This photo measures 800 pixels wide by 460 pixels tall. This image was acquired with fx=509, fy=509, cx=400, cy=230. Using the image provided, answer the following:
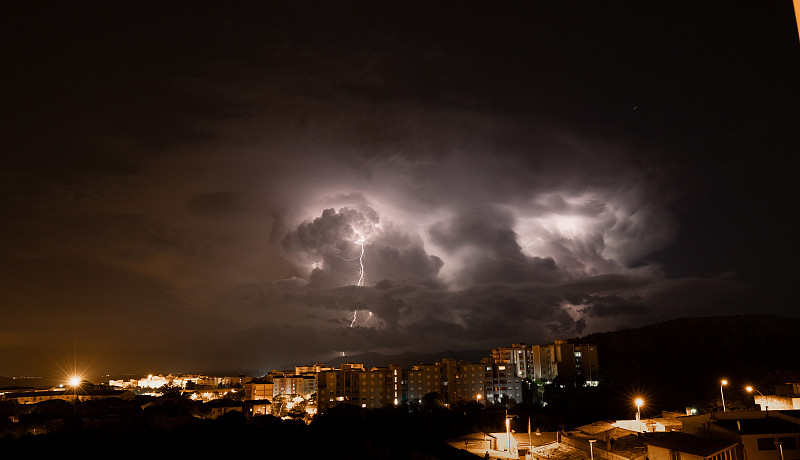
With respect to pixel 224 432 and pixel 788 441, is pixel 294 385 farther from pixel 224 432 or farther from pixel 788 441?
pixel 788 441

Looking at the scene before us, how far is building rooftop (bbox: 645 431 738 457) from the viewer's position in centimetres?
1900

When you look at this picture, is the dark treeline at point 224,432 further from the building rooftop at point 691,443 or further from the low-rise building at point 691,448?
the building rooftop at point 691,443

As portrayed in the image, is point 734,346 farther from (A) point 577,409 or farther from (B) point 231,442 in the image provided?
(B) point 231,442

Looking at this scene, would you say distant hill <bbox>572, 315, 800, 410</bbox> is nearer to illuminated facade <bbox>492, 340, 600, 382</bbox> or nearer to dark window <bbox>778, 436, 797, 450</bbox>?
illuminated facade <bbox>492, 340, 600, 382</bbox>

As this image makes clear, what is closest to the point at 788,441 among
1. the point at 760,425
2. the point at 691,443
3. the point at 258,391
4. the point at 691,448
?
the point at 760,425

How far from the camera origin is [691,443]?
20062 millimetres

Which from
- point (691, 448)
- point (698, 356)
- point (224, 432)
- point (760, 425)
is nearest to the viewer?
point (691, 448)

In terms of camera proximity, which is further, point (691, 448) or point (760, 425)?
point (760, 425)

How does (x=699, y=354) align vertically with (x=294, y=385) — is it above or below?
above

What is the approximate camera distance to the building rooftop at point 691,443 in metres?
19.0

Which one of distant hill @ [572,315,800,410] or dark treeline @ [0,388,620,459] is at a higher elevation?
distant hill @ [572,315,800,410]

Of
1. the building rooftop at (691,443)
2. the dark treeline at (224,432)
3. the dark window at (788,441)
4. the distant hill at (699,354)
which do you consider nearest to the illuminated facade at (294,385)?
the dark treeline at (224,432)

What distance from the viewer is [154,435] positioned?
88.8ft

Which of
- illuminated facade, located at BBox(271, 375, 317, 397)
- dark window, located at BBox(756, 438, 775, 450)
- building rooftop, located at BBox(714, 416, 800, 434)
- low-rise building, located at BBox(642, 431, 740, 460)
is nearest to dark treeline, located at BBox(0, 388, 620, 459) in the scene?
low-rise building, located at BBox(642, 431, 740, 460)
